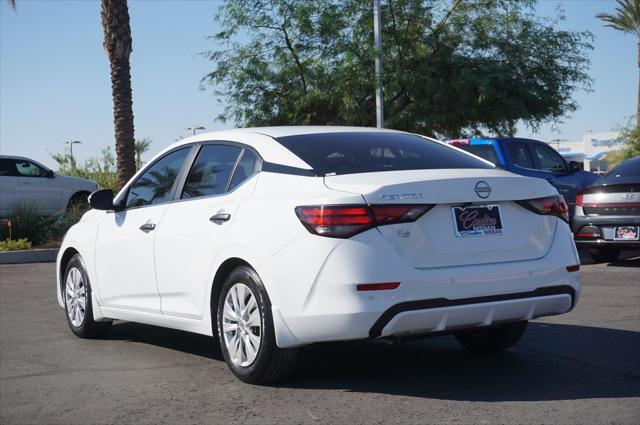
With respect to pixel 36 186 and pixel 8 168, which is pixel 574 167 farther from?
→ pixel 8 168

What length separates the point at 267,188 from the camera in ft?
19.6

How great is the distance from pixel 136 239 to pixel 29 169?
57.3 ft

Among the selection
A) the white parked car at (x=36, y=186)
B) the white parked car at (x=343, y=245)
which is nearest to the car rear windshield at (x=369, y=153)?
the white parked car at (x=343, y=245)

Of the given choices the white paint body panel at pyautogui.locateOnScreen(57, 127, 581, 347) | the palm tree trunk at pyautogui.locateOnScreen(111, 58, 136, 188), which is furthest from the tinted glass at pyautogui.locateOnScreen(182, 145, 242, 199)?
the palm tree trunk at pyautogui.locateOnScreen(111, 58, 136, 188)

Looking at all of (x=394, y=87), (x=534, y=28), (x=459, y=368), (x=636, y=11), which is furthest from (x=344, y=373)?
(x=636, y=11)

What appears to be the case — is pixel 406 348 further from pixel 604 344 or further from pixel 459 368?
pixel 604 344

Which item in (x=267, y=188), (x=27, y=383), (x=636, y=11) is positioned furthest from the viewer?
(x=636, y=11)

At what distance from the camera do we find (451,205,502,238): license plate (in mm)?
5578

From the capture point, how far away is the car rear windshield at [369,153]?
600 centimetres

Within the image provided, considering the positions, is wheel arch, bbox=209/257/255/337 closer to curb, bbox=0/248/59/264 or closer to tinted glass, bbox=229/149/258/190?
tinted glass, bbox=229/149/258/190

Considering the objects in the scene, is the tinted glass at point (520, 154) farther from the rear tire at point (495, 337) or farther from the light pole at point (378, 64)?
the rear tire at point (495, 337)

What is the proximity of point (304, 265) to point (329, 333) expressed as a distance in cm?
41

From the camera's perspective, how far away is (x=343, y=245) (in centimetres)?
536

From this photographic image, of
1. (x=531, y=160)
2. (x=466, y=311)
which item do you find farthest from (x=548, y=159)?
(x=466, y=311)
